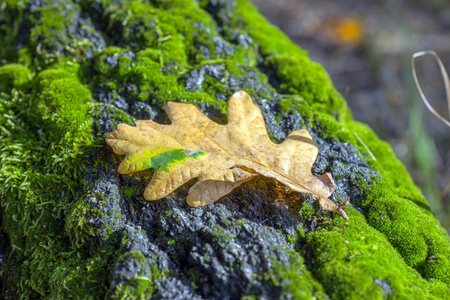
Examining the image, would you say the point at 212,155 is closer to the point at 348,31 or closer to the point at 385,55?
the point at 385,55

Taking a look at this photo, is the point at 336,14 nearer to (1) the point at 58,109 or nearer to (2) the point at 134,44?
(2) the point at 134,44

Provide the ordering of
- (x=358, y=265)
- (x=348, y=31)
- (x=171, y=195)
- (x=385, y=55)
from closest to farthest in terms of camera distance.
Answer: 1. (x=358, y=265)
2. (x=171, y=195)
3. (x=385, y=55)
4. (x=348, y=31)

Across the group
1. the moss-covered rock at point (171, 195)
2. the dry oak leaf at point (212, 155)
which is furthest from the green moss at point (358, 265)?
the dry oak leaf at point (212, 155)

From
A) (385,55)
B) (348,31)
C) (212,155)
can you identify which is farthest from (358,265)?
(348,31)

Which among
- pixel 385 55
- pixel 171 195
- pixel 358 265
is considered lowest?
pixel 171 195

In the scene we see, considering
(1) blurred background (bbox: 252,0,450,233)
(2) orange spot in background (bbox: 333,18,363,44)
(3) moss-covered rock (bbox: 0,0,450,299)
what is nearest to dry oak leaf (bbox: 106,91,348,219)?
(3) moss-covered rock (bbox: 0,0,450,299)

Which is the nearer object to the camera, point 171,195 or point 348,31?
point 171,195

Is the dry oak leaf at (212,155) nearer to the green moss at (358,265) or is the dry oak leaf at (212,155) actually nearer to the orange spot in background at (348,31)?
the green moss at (358,265)
